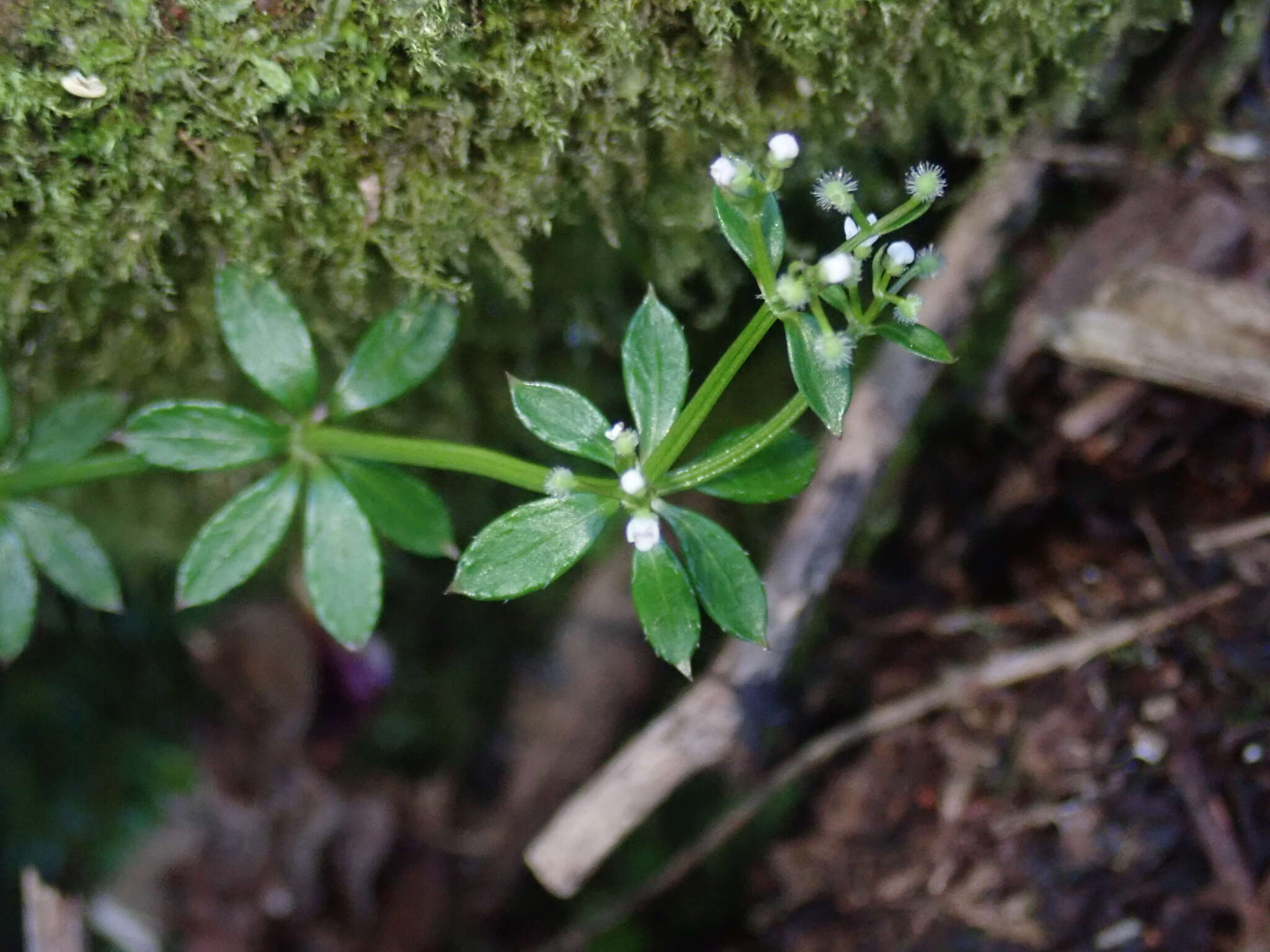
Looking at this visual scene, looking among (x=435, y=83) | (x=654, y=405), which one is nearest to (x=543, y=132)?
(x=435, y=83)

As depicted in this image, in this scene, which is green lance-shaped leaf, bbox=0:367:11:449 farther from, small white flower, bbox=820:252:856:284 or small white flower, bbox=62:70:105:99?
small white flower, bbox=820:252:856:284

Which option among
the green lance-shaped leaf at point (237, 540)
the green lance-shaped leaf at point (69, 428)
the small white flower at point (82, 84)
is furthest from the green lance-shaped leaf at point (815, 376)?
the green lance-shaped leaf at point (69, 428)

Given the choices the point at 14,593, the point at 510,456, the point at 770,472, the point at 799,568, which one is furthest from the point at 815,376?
the point at 14,593

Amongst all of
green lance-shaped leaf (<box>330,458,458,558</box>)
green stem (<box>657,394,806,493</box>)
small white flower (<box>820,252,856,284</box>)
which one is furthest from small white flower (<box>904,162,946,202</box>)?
green lance-shaped leaf (<box>330,458,458,558</box>)

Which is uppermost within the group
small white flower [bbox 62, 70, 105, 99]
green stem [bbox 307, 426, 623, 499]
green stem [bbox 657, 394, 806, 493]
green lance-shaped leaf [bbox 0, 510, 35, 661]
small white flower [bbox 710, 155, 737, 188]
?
small white flower [bbox 62, 70, 105, 99]

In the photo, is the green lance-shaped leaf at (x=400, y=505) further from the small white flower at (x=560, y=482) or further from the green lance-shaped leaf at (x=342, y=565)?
the small white flower at (x=560, y=482)

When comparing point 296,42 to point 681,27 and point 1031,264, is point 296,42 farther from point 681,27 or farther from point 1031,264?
point 1031,264

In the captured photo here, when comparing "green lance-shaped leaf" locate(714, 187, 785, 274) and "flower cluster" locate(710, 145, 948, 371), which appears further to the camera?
"green lance-shaped leaf" locate(714, 187, 785, 274)

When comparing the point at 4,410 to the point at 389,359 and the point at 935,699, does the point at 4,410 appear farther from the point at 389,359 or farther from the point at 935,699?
the point at 935,699
